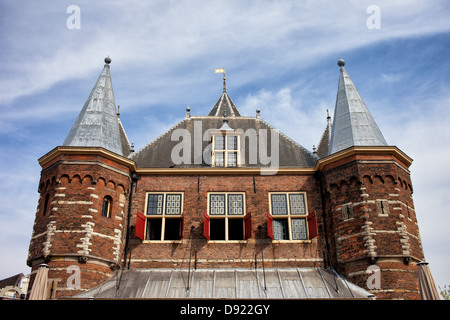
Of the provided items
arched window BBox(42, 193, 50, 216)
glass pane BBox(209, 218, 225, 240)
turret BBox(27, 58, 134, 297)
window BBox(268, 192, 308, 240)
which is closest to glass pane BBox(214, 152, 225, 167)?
glass pane BBox(209, 218, 225, 240)

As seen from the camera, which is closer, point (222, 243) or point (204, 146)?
point (222, 243)

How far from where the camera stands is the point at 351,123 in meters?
18.8

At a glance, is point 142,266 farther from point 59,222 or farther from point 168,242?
point 59,222

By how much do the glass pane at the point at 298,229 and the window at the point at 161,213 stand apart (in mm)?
4499

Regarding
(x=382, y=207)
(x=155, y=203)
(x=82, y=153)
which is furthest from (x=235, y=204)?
(x=82, y=153)

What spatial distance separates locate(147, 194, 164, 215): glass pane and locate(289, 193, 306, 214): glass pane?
5316 mm

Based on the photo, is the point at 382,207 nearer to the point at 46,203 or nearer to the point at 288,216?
the point at 288,216

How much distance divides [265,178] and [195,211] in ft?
10.6

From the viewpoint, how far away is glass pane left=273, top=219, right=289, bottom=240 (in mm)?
17719

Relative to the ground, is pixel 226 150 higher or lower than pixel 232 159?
higher

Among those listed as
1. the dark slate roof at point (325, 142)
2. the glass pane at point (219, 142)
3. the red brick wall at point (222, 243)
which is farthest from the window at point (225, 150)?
the dark slate roof at point (325, 142)

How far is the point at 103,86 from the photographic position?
66.5 ft

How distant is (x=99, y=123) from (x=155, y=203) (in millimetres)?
4208
